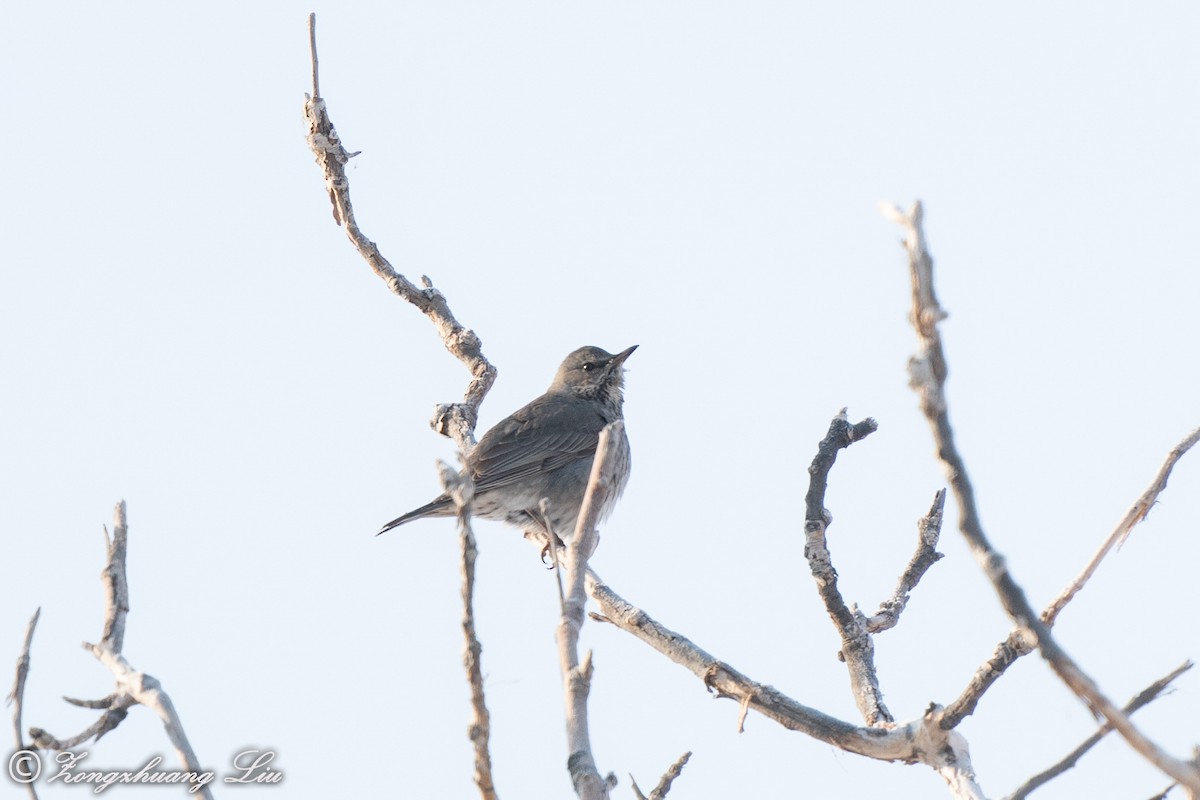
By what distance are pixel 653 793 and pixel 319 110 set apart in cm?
509

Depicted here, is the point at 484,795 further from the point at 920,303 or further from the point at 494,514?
the point at 494,514

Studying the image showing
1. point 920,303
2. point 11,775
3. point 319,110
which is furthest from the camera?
point 319,110

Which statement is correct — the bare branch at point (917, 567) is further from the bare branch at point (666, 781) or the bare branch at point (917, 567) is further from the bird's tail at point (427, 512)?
the bird's tail at point (427, 512)

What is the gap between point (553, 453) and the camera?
1057cm

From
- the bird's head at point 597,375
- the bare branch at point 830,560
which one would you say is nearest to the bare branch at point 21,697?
the bare branch at point 830,560

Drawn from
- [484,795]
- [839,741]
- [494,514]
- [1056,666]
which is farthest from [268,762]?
[494,514]

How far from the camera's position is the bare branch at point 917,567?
6.16 metres

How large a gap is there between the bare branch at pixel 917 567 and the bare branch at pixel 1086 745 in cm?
279

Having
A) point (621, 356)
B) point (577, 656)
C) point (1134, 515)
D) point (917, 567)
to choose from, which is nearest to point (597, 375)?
point (621, 356)

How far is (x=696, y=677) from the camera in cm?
514

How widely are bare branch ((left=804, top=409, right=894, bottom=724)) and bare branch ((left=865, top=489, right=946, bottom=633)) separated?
0.13 metres

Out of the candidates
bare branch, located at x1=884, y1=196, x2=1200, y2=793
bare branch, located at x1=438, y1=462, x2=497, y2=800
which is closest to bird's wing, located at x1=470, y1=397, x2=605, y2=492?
bare branch, located at x1=438, y1=462, x2=497, y2=800

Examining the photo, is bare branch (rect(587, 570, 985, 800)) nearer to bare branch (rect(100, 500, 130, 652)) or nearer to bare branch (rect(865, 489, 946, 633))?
bare branch (rect(865, 489, 946, 633))

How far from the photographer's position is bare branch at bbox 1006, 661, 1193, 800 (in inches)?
122
